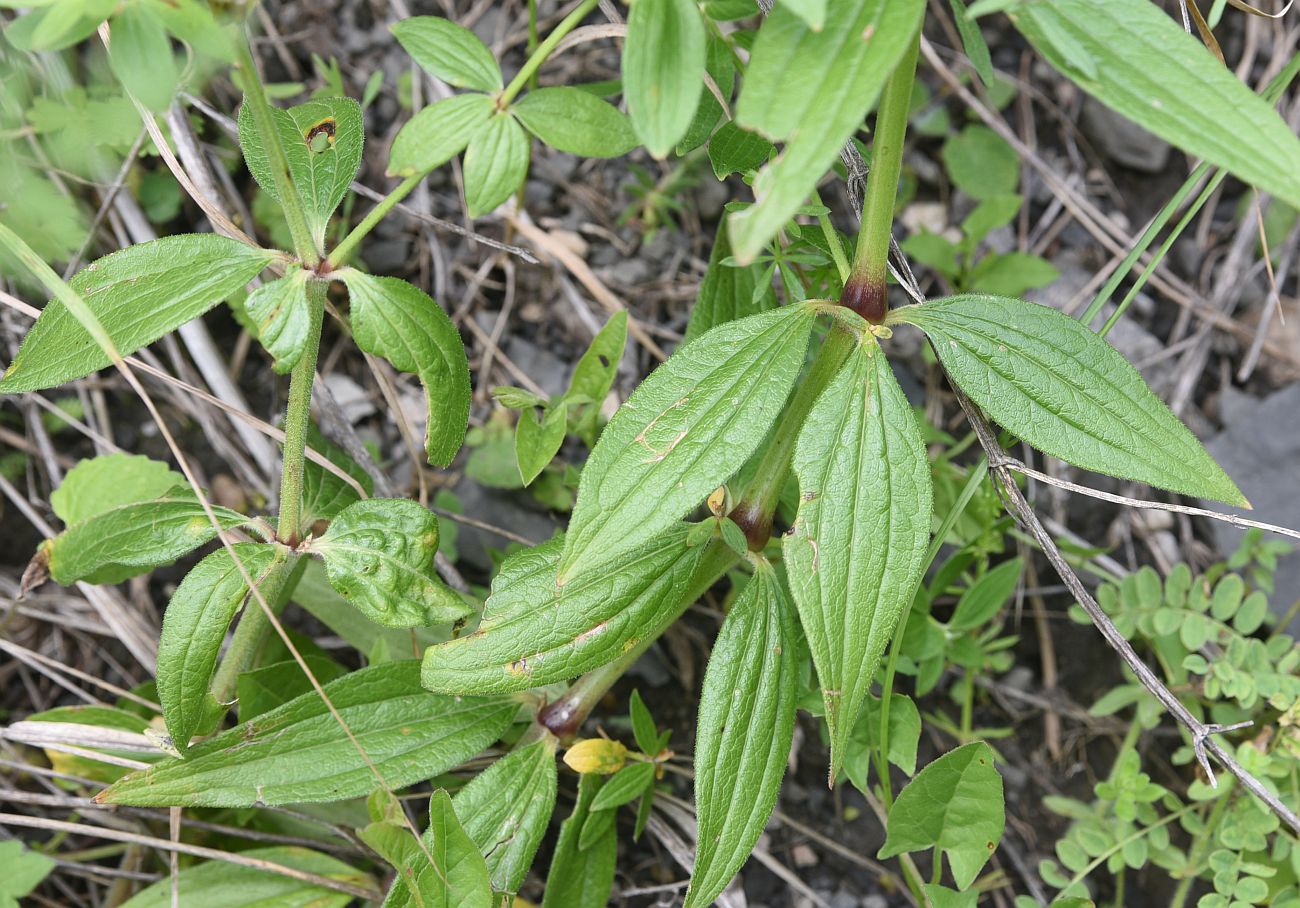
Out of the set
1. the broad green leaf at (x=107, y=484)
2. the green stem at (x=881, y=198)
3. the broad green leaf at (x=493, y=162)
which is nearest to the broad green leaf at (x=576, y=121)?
the broad green leaf at (x=493, y=162)

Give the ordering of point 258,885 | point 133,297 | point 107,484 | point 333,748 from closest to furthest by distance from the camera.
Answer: point 133,297 < point 333,748 < point 258,885 < point 107,484

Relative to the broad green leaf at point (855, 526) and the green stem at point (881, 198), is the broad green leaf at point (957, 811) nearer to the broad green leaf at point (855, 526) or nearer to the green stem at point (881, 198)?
the broad green leaf at point (855, 526)

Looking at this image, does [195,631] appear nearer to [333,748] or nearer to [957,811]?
[333,748]

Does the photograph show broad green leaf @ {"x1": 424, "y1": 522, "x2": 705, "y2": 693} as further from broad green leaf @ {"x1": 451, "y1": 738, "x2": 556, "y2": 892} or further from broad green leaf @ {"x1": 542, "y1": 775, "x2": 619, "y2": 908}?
broad green leaf @ {"x1": 542, "y1": 775, "x2": 619, "y2": 908}

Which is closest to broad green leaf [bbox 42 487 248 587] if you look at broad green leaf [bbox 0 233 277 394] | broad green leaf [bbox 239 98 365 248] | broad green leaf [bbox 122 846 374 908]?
broad green leaf [bbox 0 233 277 394]

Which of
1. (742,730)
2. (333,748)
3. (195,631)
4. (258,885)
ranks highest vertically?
(195,631)

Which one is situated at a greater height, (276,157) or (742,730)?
(276,157)

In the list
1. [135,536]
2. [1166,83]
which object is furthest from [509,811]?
[1166,83]
